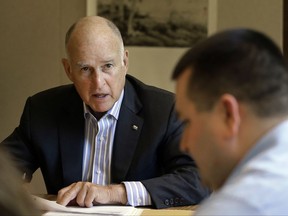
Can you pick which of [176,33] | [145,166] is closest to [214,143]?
[145,166]

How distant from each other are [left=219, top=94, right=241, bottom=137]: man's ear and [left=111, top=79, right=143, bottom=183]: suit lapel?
1283 mm

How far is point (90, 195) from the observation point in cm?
186

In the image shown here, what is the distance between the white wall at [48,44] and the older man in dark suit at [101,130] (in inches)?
43.5

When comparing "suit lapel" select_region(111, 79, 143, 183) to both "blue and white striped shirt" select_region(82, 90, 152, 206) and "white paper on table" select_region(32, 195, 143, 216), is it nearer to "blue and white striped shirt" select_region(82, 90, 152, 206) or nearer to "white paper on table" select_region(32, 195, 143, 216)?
"blue and white striped shirt" select_region(82, 90, 152, 206)

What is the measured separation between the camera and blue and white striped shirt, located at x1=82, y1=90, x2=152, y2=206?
2.27 m

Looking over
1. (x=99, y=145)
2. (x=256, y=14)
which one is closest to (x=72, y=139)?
(x=99, y=145)

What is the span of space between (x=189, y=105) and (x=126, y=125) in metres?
1.29

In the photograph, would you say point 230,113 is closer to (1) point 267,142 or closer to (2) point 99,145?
(1) point 267,142

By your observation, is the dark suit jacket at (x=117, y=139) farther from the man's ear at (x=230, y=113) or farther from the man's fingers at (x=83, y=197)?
the man's ear at (x=230, y=113)

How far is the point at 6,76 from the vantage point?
12.1 feet

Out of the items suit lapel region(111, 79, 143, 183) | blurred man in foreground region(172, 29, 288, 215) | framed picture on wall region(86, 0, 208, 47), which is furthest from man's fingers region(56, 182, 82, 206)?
framed picture on wall region(86, 0, 208, 47)

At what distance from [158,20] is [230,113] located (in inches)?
99.3

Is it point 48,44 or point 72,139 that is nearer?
point 72,139

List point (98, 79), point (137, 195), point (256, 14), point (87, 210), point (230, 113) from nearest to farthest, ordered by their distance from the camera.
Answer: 1. point (230, 113)
2. point (87, 210)
3. point (137, 195)
4. point (98, 79)
5. point (256, 14)
